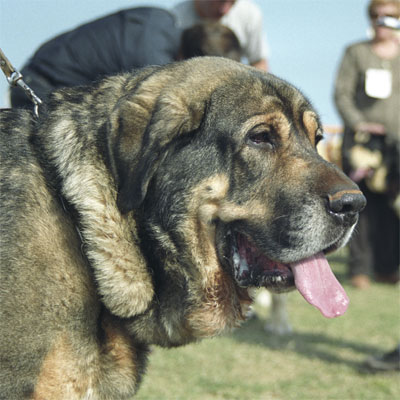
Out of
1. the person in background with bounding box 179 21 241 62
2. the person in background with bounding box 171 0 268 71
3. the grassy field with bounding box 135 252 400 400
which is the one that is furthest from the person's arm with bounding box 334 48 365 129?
the person in background with bounding box 179 21 241 62

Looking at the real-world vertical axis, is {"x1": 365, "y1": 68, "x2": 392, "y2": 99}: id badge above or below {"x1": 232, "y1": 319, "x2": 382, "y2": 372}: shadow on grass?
above

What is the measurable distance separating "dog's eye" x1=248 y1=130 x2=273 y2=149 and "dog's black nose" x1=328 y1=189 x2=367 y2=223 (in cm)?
40

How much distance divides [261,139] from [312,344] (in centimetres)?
366

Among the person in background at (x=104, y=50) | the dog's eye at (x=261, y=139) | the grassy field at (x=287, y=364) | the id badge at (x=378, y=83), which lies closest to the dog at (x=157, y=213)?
the dog's eye at (x=261, y=139)

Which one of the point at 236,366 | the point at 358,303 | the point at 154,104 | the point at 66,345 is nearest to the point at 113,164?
the point at 154,104

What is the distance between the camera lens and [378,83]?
8242 mm

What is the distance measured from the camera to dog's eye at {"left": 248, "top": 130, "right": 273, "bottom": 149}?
2.87 meters

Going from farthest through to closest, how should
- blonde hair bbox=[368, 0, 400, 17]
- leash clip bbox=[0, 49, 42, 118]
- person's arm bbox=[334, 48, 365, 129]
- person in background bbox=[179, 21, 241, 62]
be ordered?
person's arm bbox=[334, 48, 365, 129] < blonde hair bbox=[368, 0, 400, 17] < person in background bbox=[179, 21, 241, 62] < leash clip bbox=[0, 49, 42, 118]

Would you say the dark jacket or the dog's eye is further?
the dark jacket

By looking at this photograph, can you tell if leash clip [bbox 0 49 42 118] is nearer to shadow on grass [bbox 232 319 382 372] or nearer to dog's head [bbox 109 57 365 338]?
dog's head [bbox 109 57 365 338]

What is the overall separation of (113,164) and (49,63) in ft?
6.10

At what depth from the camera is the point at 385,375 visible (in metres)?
4.98

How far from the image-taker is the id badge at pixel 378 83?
27.0ft

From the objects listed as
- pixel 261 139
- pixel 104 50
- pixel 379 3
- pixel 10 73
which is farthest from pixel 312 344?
pixel 379 3
